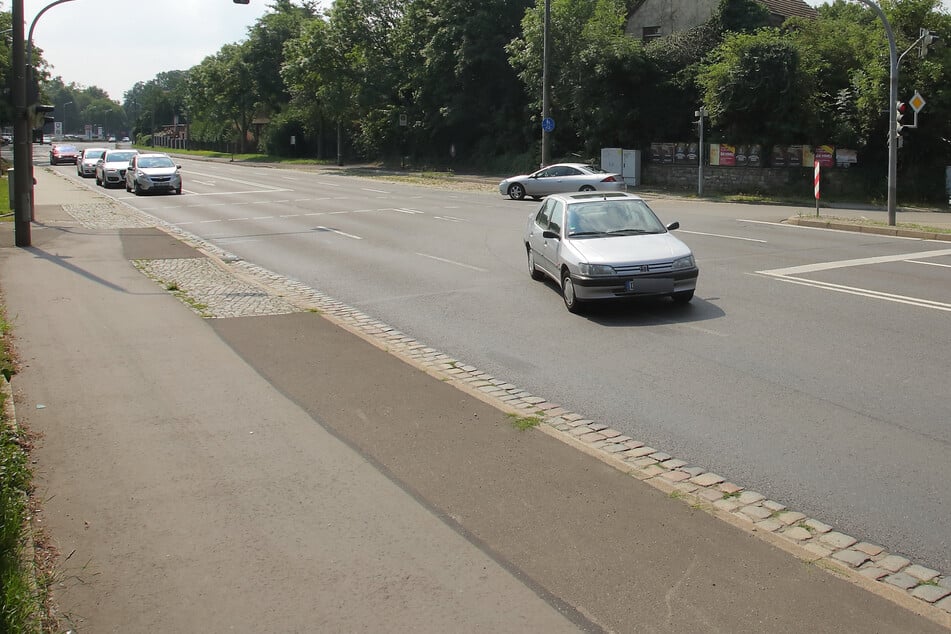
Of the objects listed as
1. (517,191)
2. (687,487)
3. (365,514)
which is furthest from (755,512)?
(517,191)

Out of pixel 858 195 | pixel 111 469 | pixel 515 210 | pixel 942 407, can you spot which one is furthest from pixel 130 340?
pixel 858 195

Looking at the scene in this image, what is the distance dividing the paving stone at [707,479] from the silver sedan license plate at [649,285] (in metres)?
5.65

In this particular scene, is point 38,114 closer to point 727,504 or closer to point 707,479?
point 707,479

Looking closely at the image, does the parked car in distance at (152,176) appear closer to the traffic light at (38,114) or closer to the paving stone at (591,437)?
the traffic light at (38,114)

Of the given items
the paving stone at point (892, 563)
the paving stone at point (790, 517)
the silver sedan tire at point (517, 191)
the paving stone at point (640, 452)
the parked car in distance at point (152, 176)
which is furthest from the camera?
the parked car in distance at point (152, 176)

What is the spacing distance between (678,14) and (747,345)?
4028cm

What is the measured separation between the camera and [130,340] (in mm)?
10359

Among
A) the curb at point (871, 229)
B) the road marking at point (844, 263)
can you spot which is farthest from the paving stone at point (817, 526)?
the curb at point (871, 229)

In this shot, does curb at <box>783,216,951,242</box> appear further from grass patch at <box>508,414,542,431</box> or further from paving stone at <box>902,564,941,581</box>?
paving stone at <box>902,564,941,581</box>

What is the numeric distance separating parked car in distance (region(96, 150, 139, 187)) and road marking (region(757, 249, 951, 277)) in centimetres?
3295

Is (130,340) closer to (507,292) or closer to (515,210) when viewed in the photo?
(507,292)

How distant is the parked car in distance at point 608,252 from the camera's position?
38.9 feet

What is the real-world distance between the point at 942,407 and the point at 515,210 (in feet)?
71.3

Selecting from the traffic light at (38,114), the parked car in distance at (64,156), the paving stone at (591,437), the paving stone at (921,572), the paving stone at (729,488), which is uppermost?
the parked car in distance at (64,156)
